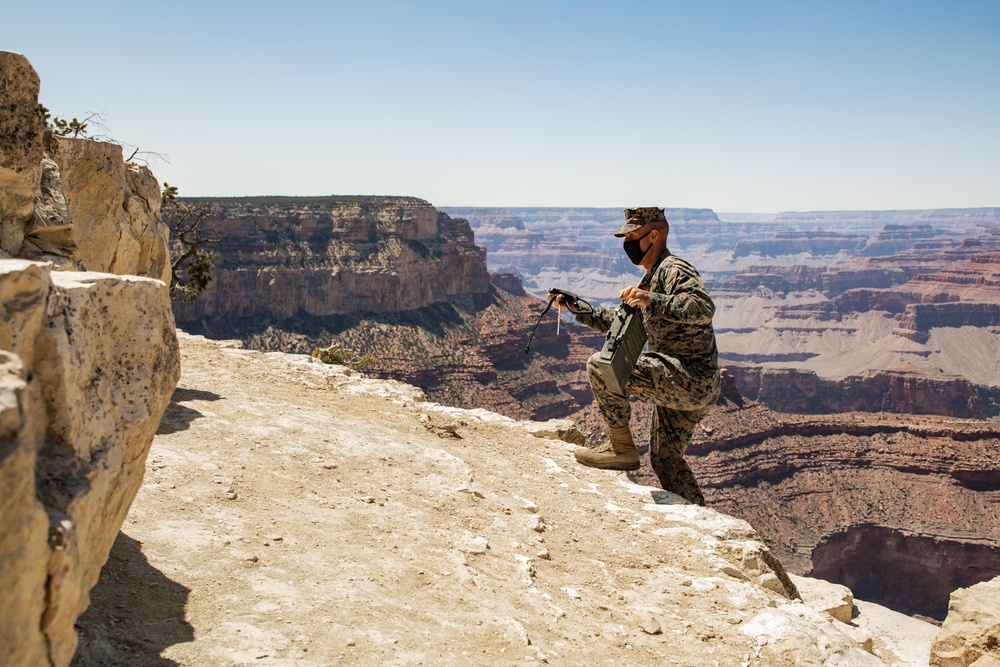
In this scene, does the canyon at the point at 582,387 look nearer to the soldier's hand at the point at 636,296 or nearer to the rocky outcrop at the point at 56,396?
the soldier's hand at the point at 636,296

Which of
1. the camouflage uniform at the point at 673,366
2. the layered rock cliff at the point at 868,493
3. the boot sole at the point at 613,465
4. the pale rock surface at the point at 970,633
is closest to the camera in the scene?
the pale rock surface at the point at 970,633

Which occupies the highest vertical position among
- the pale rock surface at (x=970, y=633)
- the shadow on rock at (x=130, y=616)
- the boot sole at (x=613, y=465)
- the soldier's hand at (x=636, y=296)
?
the soldier's hand at (x=636, y=296)

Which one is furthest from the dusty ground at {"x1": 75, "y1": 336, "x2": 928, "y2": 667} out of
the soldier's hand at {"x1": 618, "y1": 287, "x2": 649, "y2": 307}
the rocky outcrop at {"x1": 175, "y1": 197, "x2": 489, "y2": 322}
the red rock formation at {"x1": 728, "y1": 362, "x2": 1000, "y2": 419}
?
the red rock formation at {"x1": 728, "y1": 362, "x2": 1000, "y2": 419}

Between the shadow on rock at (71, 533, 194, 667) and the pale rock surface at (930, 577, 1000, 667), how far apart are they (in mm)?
4778

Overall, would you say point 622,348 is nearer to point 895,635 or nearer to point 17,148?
point 895,635

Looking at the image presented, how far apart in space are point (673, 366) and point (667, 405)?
395 millimetres

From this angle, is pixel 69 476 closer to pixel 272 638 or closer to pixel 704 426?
pixel 272 638

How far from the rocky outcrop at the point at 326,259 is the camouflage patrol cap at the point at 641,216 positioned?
55619 mm

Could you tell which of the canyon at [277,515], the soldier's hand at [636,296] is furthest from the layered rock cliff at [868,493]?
the soldier's hand at [636,296]

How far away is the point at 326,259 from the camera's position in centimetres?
6544

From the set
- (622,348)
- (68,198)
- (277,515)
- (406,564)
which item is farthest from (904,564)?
(68,198)

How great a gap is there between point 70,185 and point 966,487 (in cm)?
5449

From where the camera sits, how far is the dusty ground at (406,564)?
155 inches

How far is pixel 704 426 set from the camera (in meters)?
53.2
